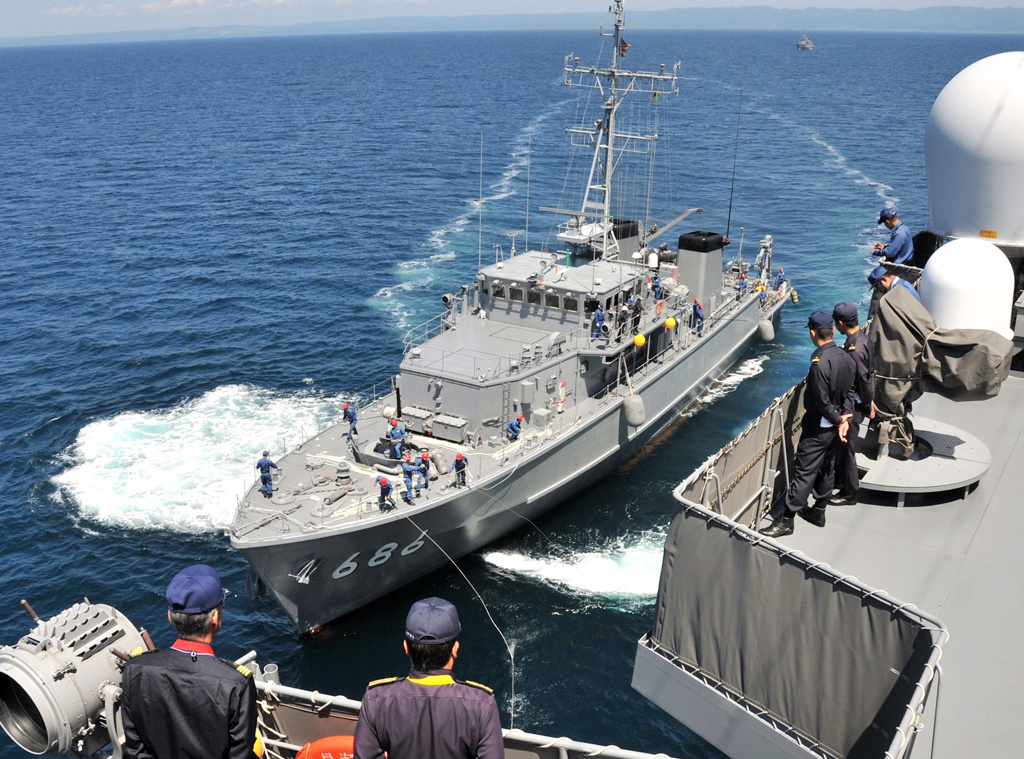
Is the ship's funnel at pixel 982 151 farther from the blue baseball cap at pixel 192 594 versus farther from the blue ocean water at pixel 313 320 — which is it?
the blue baseball cap at pixel 192 594

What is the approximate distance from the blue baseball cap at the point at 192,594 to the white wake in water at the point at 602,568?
1546 centimetres

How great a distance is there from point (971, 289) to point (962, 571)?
322 centimetres

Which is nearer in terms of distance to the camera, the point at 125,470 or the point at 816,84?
the point at 125,470

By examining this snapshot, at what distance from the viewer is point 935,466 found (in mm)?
9531

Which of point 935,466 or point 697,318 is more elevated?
point 935,466

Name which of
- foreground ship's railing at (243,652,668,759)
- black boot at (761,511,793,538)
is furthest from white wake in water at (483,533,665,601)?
foreground ship's railing at (243,652,668,759)

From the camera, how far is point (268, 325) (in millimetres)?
33844

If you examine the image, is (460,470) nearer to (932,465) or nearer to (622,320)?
(622,320)

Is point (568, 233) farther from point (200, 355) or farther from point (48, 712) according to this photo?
point (48, 712)

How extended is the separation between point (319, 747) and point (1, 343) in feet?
106

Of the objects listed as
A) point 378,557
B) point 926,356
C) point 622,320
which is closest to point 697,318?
point 622,320

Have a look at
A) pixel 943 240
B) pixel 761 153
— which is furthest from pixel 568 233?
pixel 761 153

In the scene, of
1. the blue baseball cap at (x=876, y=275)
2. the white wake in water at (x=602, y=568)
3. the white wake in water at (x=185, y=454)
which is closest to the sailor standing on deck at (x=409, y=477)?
the white wake in water at (x=602, y=568)

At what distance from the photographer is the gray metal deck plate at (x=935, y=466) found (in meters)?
9.12
